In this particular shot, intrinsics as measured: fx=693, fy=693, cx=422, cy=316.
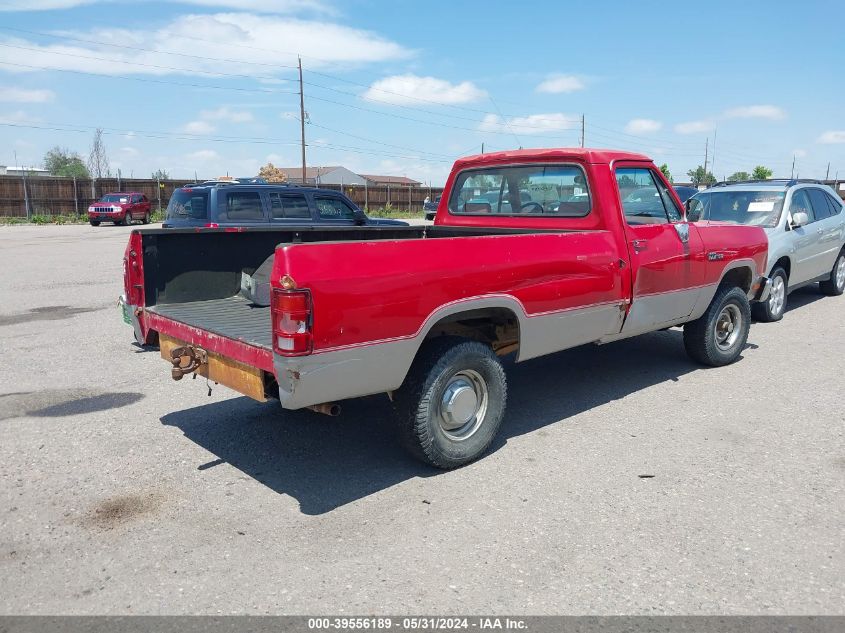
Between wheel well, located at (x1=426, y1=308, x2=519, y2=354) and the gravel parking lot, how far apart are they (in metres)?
0.71

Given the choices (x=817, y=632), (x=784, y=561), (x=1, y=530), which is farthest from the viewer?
(x=1, y=530)

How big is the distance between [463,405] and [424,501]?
26.0 inches

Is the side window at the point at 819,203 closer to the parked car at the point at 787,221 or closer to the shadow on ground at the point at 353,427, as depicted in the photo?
the parked car at the point at 787,221

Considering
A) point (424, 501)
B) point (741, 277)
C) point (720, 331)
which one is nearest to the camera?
point (424, 501)

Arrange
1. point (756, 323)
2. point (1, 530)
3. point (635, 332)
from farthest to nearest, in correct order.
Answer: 1. point (756, 323)
2. point (635, 332)
3. point (1, 530)

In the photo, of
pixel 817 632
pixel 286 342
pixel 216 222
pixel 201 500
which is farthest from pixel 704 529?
pixel 216 222

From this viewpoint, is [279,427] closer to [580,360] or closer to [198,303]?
[198,303]

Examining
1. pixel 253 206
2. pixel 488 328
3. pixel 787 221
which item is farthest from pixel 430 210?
pixel 488 328

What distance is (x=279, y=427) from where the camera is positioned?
5.07 meters

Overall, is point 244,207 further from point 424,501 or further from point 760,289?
point 424,501

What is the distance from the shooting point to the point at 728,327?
6.79m

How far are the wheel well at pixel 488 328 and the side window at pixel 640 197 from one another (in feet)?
4.95

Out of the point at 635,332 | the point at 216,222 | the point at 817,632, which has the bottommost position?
the point at 817,632

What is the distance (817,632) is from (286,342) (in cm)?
256
